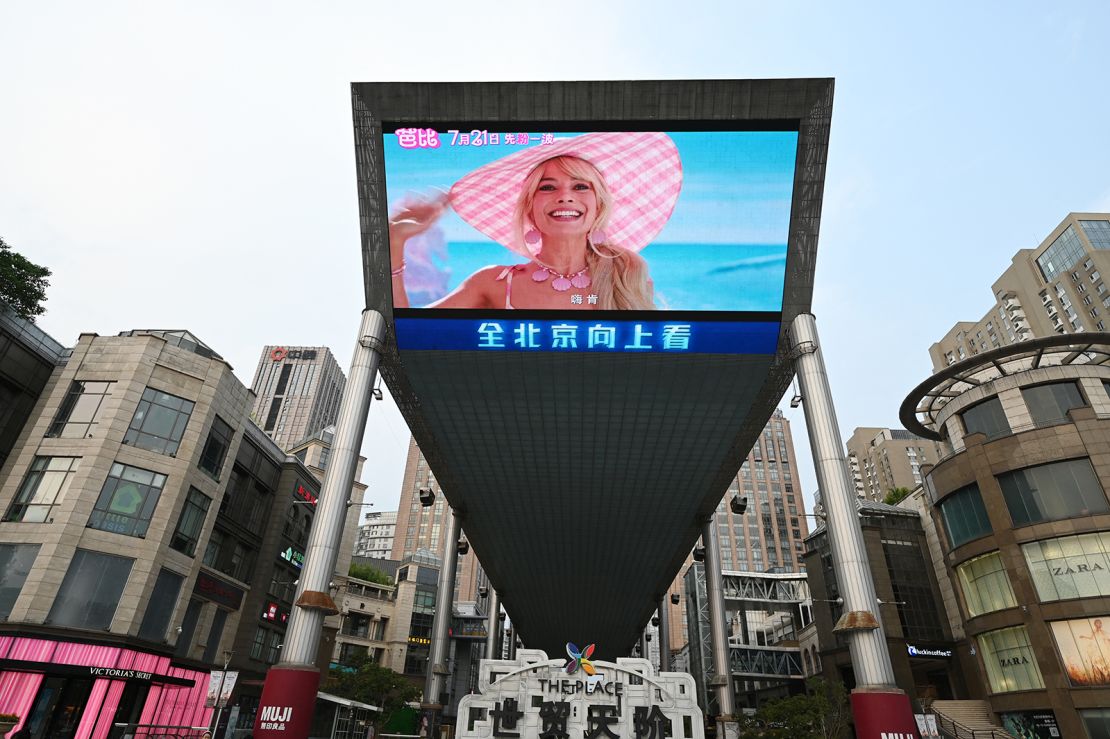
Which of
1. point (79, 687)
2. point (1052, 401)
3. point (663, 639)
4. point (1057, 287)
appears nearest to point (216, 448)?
point (79, 687)

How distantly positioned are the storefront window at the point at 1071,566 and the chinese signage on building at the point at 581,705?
20374 millimetres

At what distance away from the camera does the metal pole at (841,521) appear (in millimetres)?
19859

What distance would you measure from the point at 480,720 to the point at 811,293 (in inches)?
848

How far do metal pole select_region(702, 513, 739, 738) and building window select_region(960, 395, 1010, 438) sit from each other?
16.7 metres

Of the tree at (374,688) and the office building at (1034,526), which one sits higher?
the office building at (1034,526)

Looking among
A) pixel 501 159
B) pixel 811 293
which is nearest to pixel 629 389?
pixel 811 293

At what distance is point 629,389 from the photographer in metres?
31.0

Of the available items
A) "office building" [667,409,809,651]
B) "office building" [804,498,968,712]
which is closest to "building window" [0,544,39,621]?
"office building" [804,498,968,712]

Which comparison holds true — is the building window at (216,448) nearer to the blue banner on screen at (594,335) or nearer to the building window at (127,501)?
the building window at (127,501)

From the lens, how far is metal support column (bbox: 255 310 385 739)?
64.1 ft

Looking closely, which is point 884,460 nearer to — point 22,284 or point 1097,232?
point 1097,232

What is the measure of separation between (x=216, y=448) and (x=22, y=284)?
12.0 meters

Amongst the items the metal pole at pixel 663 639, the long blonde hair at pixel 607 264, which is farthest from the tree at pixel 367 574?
the long blonde hair at pixel 607 264

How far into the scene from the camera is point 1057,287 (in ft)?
305
